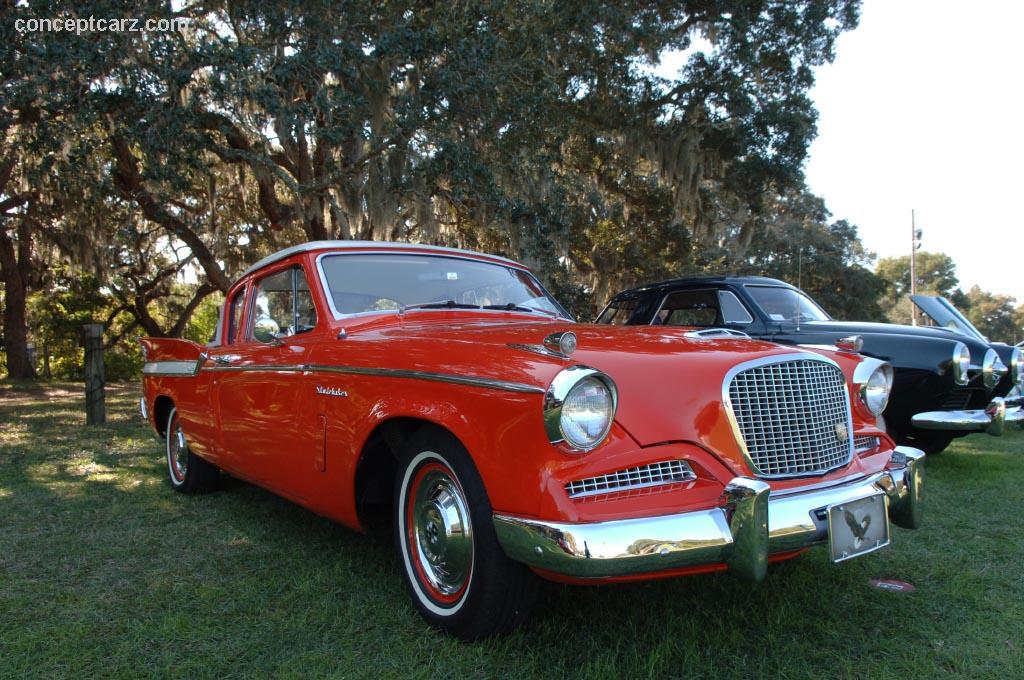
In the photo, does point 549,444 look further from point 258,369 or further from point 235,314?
point 235,314

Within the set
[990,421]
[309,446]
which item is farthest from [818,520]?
[990,421]

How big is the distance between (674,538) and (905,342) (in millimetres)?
4747

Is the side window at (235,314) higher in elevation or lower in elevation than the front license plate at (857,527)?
higher

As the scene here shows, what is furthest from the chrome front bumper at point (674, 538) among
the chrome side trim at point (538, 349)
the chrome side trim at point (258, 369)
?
the chrome side trim at point (258, 369)

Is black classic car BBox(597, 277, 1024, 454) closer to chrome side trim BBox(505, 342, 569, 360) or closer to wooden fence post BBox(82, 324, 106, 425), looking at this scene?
chrome side trim BBox(505, 342, 569, 360)

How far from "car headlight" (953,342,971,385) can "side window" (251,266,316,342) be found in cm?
503

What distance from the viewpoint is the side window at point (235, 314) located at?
445cm

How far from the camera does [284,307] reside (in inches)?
152

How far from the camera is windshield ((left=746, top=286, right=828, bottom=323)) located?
21.4ft

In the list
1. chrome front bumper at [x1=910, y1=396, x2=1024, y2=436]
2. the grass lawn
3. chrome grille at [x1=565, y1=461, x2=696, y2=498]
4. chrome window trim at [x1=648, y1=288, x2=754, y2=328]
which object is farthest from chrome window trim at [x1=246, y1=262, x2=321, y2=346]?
chrome front bumper at [x1=910, y1=396, x2=1024, y2=436]

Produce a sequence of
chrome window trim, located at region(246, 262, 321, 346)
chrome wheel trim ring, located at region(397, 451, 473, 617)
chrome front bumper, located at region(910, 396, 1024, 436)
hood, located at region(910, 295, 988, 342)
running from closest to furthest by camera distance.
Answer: chrome wheel trim ring, located at region(397, 451, 473, 617) → chrome window trim, located at region(246, 262, 321, 346) → chrome front bumper, located at region(910, 396, 1024, 436) → hood, located at region(910, 295, 988, 342)

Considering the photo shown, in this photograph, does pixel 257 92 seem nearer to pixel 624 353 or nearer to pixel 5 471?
pixel 5 471

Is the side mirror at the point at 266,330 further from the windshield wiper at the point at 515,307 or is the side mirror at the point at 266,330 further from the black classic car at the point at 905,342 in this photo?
the black classic car at the point at 905,342

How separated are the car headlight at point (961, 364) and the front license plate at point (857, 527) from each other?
12.2ft
